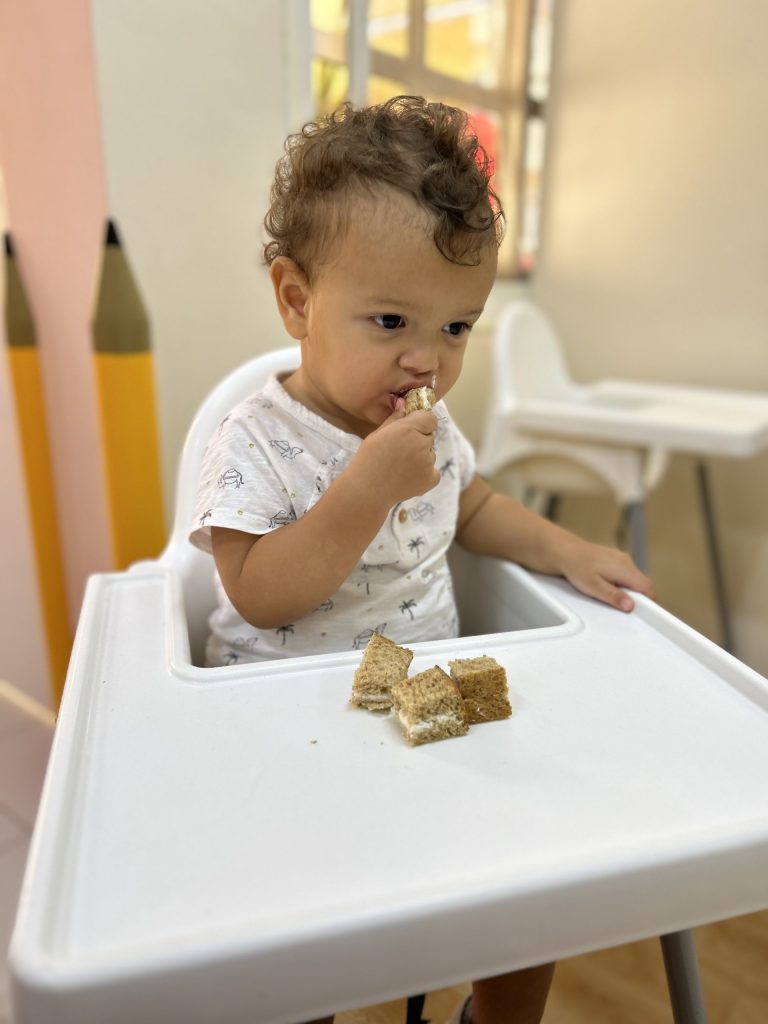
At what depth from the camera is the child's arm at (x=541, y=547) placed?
67 cm

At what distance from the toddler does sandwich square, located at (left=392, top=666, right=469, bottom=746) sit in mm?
157

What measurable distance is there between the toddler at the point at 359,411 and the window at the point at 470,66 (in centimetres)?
95

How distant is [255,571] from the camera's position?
594 millimetres

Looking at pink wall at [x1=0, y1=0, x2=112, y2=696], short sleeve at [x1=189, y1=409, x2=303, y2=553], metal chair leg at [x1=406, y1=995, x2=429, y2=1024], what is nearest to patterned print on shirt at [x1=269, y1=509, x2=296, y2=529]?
short sleeve at [x1=189, y1=409, x2=303, y2=553]

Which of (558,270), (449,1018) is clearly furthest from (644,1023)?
(558,270)

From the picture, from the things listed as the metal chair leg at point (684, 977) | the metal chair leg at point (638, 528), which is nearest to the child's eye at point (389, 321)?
the metal chair leg at point (684, 977)

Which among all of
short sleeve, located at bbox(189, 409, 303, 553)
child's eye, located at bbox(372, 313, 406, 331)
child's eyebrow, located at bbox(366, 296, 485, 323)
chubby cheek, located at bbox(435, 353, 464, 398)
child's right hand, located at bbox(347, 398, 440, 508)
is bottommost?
short sleeve, located at bbox(189, 409, 303, 553)

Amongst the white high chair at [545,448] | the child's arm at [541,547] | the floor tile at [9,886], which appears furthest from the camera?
the white high chair at [545,448]

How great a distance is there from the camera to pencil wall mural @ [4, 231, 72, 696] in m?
1.26

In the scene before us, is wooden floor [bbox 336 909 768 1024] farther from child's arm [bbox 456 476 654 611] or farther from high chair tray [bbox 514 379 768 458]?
high chair tray [bbox 514 379 768 458]

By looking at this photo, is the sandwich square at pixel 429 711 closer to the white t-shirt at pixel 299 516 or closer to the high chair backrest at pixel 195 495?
the white t-shirt at pixel 299 516

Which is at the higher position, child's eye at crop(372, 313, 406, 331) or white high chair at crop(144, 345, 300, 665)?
child's eye at crop(372, 313, 406, 331)

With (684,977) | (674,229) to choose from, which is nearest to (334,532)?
(684,977)

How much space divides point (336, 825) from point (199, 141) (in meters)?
1.16
